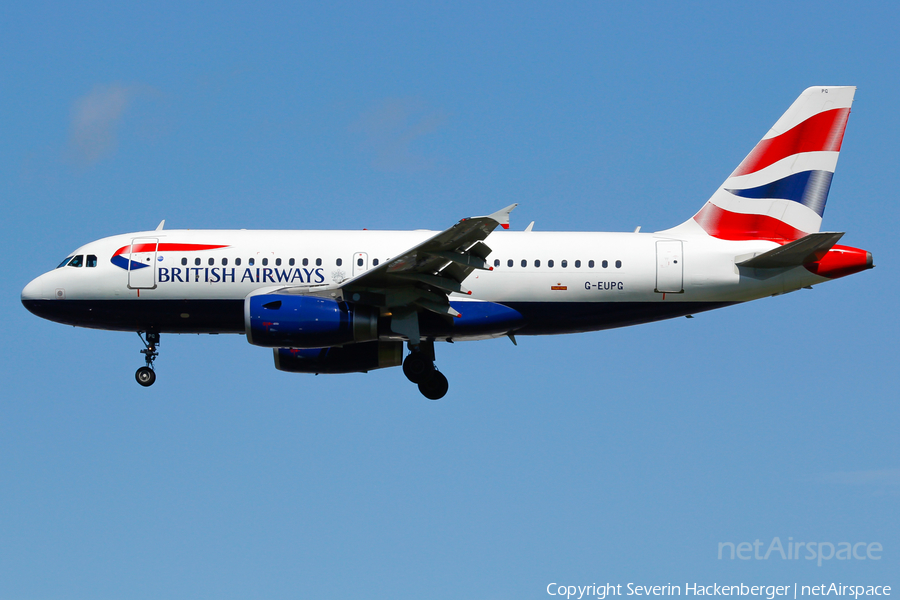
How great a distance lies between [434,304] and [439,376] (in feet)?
9.50

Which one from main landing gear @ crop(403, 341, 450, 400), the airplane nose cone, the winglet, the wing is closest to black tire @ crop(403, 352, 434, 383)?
main landing gear @ crop(403, 341, 450, 400)

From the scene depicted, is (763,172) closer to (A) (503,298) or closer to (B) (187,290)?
(A) (503,298)

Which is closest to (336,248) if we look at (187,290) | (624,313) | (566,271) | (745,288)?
(187,290)

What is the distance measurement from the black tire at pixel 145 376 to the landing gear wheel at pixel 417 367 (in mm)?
7009

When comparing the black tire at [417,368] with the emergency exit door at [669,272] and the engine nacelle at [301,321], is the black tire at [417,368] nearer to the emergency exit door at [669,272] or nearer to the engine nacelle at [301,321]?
the engine nacelle at [301,321]

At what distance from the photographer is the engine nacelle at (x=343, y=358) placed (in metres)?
29.1

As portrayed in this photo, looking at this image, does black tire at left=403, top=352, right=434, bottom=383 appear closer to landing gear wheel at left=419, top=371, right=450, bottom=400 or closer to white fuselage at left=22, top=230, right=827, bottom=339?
landing gear wheel at left=419, top=371, right=450, bottom=400

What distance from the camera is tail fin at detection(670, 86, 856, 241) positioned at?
93.3ft

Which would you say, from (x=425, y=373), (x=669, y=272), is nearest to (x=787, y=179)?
(x=669, y=272)

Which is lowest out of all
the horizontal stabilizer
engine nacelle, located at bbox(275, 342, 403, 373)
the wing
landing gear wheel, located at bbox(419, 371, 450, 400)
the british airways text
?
landing gear wheel, located at bbox(419, 371, 450, 400)

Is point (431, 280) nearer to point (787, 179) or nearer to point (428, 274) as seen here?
point (428, 274)

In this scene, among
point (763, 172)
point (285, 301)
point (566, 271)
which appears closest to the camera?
point (285, 301)

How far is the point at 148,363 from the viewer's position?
28.3 meters

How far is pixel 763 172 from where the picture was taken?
1139 inches
